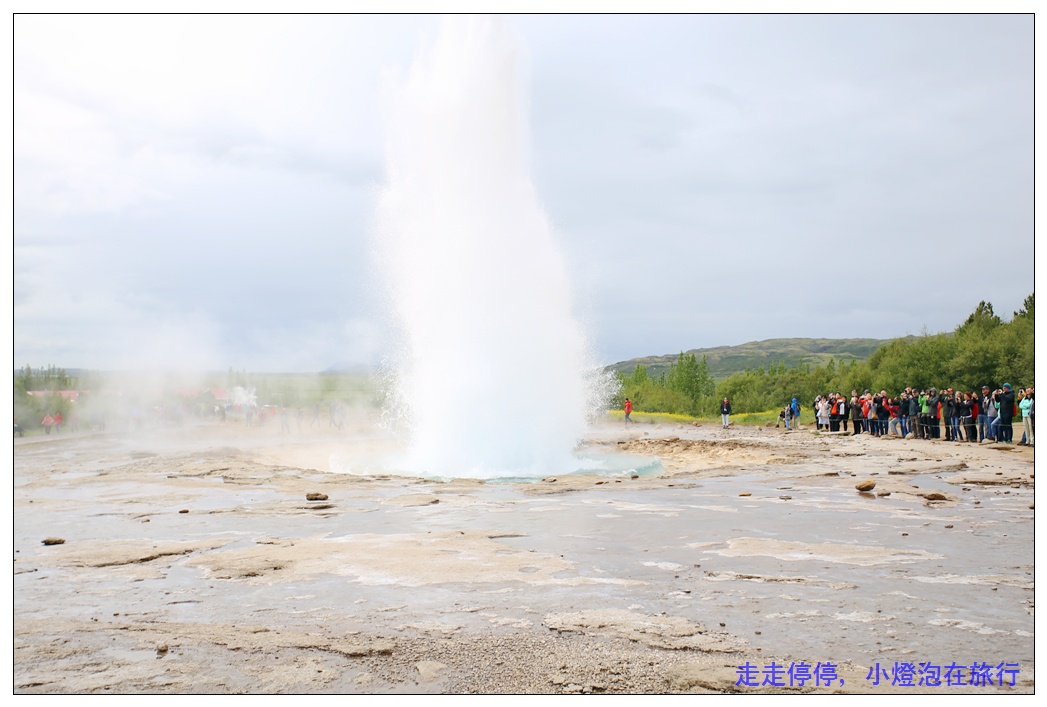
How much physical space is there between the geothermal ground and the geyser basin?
356cm

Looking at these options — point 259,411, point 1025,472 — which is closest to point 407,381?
point 1025,472

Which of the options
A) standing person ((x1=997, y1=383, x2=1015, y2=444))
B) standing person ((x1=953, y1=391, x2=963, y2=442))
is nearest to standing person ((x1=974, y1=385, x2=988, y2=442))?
A: standing person ((x1=953, y1=391, x2=963, y2=442))

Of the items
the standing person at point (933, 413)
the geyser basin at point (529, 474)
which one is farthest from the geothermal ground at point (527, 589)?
the standing person at point (933, 413)

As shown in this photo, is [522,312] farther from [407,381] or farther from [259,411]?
[259,411]

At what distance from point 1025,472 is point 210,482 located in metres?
12.7

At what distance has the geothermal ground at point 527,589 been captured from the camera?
12.4 feet

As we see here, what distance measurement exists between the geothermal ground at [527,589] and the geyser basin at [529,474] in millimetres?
3564

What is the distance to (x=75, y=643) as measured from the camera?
13.9 ft

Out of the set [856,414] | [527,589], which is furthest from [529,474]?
[856,414]

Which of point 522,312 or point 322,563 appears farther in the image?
point 522,312

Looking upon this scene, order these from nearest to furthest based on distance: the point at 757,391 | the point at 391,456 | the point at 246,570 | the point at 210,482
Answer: the point at 246,570 < the point at 210,482 < the point at 391,456 < the point at 757,391

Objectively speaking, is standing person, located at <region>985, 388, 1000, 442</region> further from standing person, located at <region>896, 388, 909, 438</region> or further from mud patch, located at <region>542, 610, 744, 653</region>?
mud patch, located at <region>542, 610, 744, 653</region>

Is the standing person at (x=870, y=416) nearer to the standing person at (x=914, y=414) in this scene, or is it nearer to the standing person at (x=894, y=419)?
the standing person at (x=894, y=419)

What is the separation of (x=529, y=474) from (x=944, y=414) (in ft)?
38.3
